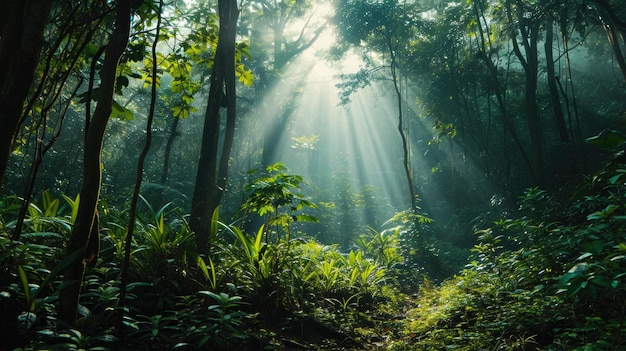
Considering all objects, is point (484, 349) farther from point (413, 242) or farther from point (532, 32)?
point (532, 32)

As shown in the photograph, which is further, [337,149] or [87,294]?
[337,149]

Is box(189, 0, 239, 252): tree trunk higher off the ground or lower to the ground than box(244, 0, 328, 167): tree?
lower

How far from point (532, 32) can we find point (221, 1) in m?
10.1

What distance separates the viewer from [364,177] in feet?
98.0

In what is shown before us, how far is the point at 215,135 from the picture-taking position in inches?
165

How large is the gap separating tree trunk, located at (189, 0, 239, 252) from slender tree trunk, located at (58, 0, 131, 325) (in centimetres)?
169

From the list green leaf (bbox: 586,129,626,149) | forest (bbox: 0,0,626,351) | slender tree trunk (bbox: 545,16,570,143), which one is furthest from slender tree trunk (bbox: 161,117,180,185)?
slender tree trunk (bbox: 545,16,570,143)

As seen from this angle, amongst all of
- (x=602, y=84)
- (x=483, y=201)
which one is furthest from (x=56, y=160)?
(x=602, y=84)

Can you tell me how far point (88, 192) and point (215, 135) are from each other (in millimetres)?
2072

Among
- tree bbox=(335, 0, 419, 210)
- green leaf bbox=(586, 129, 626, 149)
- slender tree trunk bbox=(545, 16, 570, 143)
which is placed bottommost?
green leaf bbox=(586, 129, 626, 149)

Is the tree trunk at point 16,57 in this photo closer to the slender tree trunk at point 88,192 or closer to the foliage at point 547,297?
the slender tree trunk at point 88,192

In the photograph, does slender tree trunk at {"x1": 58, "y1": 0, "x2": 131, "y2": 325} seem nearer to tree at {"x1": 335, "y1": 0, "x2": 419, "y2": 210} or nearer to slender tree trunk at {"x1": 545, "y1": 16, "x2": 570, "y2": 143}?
tree at {"x1": 335, "y1": 0, "x2": 419, "y2": 210}

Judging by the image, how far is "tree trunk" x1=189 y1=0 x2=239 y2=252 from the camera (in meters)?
3.95

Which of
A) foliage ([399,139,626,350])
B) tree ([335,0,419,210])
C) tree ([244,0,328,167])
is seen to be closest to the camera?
foliage ([399,139,626,350])
